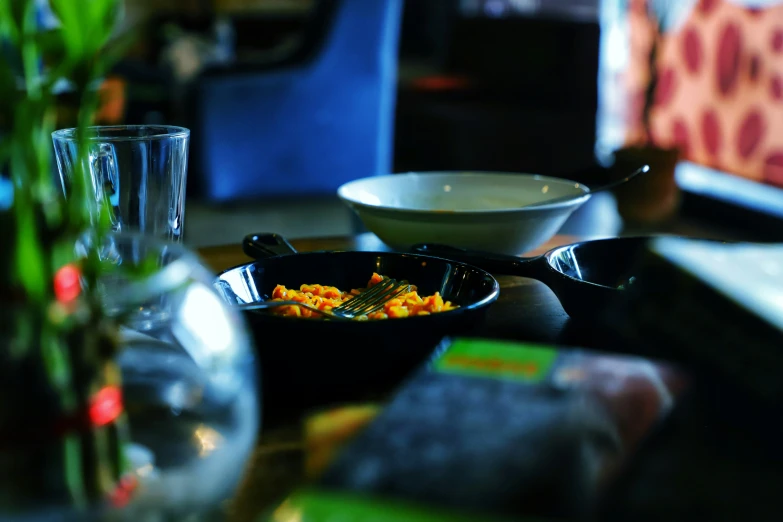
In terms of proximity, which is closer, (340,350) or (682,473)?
(682,473)

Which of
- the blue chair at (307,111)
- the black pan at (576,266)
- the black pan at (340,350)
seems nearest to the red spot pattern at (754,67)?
the blue chair at (307,111)

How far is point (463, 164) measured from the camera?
357 centimetres

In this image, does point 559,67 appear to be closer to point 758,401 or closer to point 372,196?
point 372,196

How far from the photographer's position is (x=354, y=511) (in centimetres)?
32

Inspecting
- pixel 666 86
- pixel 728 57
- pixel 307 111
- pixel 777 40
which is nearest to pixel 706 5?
pixel 728 57

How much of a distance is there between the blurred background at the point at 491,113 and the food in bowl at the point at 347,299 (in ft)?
6.63

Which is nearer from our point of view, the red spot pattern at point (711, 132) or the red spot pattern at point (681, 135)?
the red spot pattern at point (711, 132)

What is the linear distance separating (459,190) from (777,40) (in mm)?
2749

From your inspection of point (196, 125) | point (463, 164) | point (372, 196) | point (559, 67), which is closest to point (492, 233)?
point (372, 196)

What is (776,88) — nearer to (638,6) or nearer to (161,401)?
(638,6)

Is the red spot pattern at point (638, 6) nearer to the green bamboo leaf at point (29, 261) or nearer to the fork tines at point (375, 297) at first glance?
the fork tines at point (375, 297)

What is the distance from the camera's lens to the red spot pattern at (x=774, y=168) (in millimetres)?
3305

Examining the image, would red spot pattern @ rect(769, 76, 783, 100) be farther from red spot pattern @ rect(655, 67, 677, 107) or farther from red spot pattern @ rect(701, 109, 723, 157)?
red spot pattern @ rect(655, 67, 677, 107)

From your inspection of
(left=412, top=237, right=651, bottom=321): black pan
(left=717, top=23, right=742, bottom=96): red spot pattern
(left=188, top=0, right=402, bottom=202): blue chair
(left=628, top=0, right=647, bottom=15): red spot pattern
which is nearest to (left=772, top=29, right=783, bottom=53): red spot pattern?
(left=717, top=23, right=742, bottom=96): red spot pattern
